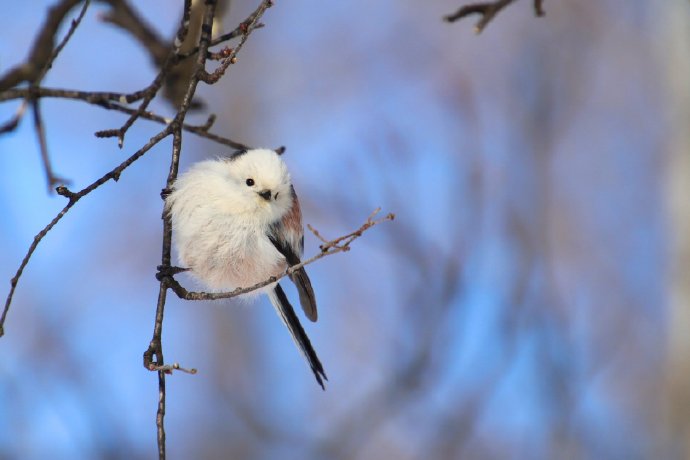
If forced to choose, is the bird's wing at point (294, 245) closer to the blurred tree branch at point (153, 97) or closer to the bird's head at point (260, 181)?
the bird's head at point (260, 181)

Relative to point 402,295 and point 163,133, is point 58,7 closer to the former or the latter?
point 163,133

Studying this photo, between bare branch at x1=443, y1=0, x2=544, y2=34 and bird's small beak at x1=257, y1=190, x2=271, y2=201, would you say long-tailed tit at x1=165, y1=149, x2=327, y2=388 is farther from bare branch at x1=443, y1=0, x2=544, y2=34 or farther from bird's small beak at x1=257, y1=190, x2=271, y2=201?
bare branch at x1=443, y1=0, x2=544, y2=34

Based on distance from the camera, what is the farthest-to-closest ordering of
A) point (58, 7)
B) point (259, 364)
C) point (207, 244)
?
point (259, 364), point (207, 244), point (58, 7)

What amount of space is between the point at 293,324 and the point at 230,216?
49 centimetres

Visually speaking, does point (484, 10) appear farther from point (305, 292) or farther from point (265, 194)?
point (305, 292)

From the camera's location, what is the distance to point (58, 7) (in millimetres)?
2145

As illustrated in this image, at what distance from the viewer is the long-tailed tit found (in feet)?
8.20

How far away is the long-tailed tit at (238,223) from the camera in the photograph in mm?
2500

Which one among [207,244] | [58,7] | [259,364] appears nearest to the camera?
[58,7]

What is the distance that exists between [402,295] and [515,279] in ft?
1.92

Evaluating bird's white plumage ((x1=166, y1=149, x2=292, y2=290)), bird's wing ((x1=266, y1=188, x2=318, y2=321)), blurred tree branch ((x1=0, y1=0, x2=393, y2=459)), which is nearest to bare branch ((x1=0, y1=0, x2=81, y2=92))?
blurred tree branch ((x1=0, y1=0, x2=393, y2=459))

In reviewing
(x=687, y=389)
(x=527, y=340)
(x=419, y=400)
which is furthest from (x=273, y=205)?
(x=687, y=389)

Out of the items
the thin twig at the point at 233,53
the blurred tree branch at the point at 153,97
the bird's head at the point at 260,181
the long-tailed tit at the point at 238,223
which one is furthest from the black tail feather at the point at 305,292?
the thin twig at the point at 233,53

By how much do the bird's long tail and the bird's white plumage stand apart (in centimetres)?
18
